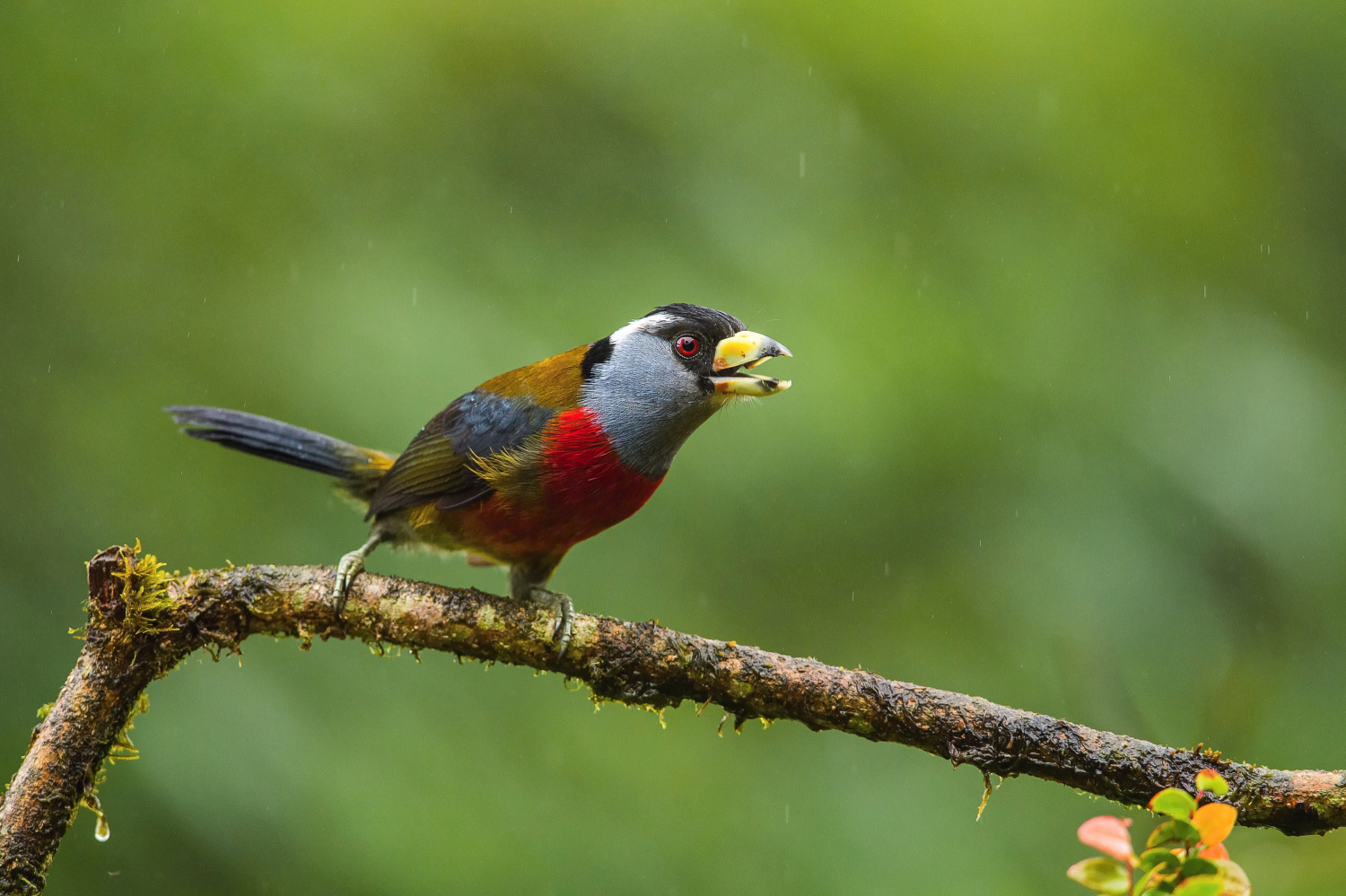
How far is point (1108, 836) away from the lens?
1.12 m

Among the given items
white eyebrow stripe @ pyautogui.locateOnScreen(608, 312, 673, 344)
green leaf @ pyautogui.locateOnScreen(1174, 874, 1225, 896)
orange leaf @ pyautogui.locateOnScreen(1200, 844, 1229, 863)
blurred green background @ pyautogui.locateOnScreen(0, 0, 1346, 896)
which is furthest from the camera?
blurred green background @ pyautogui.locateOnScreen(0, 0, 1346, 896)

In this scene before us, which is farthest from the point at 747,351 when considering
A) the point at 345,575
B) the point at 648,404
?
the point at 345,575

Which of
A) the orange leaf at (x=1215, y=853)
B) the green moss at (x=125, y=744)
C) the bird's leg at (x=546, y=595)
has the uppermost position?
the bird's leg at (x=546, y=595)

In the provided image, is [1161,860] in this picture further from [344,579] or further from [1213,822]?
[344,579]

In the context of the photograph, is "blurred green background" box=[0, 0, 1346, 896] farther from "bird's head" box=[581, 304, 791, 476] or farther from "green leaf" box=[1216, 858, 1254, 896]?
"green leaf" box=[1216, 858, 1254, 896]

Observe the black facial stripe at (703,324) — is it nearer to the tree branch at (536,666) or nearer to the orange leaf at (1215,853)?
the tree branch at (536,666)

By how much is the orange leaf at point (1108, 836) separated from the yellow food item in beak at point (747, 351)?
1.76 m

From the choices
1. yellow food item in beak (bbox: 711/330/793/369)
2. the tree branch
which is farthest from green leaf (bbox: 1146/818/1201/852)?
yellow food item in beak (bbox: 711/330/793/369)

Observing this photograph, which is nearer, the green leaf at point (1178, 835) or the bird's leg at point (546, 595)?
the green leaf at point (1178, 835)

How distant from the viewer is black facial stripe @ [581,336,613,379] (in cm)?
295

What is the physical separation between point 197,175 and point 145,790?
7.53ft

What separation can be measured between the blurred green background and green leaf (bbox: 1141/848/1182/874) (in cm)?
252

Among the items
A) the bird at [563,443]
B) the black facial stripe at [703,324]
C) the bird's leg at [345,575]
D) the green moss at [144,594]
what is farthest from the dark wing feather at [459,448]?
the green moss at [144,594]

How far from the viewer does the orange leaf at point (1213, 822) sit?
45.1 inches
